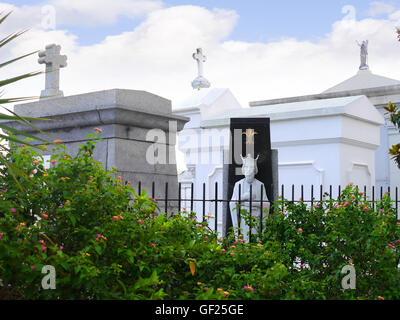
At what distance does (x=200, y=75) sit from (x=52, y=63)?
21.2 ft

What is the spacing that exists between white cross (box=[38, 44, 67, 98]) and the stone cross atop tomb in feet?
20.1

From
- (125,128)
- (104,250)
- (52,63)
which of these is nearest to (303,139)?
(52,63)

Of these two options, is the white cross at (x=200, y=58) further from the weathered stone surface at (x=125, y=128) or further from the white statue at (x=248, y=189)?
the weathered stone surface at (x=125, y=128)

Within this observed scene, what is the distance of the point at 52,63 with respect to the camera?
791 cm

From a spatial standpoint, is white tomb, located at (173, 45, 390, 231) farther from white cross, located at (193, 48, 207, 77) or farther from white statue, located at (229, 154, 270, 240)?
white statue, located at (229, 154, 270, 240)

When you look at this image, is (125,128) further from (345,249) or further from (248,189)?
(248,189)

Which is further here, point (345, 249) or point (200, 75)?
point (200, 75)

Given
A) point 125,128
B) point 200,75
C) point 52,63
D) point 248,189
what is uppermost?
point 200,75

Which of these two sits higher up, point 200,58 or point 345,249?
point 200,58

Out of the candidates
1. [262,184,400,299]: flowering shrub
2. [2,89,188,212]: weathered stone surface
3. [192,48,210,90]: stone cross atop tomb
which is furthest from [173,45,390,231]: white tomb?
[262,184,400,299]: flowering shrub

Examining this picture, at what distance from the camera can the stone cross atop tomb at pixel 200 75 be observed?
13.8 meters

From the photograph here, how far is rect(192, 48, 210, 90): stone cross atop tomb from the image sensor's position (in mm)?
13797

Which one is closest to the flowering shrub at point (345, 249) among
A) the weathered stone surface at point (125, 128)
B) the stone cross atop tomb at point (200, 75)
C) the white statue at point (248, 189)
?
the weathered stone surface at point (125, 128)
